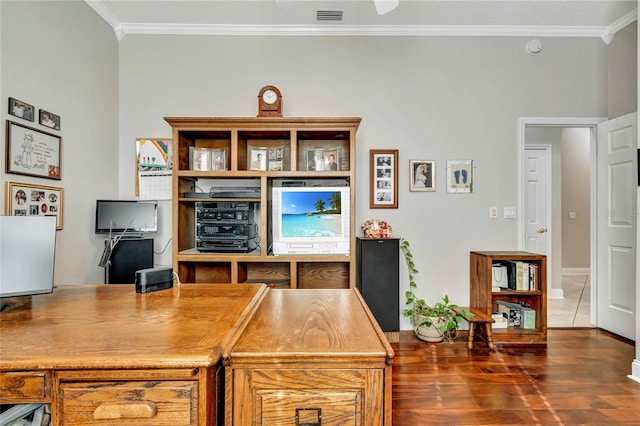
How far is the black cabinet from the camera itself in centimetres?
282

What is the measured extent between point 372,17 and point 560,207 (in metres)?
3.67

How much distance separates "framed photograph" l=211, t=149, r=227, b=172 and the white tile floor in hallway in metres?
3.63

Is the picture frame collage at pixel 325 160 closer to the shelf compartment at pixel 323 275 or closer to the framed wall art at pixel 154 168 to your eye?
the shelf compartment at pixel 323 275

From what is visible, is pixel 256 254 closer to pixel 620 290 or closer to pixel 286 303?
pixel 286 303

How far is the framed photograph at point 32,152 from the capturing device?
207 centimetres

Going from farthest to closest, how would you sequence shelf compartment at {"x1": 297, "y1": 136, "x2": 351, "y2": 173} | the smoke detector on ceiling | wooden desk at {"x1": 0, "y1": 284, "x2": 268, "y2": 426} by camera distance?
the smoke detector on ceiling < shelf compartment at {"x1": 297, "y1": 136, "x2": 351, "y2": 173} < wooden desk at {"x1": 0, "y1": 284, "x2": 268, "y2": 426}

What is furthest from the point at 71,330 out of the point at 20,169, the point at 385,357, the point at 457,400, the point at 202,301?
the point at 457,400

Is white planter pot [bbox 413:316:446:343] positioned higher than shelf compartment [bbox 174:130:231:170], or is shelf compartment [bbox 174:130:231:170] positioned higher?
shelf compartment [bbox 174:130:231:170]

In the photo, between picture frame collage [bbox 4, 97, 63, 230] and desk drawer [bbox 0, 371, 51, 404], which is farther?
picture frame collage [bbox 4, 97, 63, 230]

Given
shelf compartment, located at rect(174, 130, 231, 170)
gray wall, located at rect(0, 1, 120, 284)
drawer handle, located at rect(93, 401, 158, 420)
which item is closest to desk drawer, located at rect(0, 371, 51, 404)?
drawer handle, located at rect(93, 401, 158, 420)

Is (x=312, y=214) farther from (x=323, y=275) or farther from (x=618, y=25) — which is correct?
(x=618, y=25)

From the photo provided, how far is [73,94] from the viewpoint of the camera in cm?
260

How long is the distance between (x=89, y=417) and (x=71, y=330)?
0.28 metres

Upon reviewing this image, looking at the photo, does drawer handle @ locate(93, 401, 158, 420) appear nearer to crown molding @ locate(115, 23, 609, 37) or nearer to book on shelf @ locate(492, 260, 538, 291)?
book on shelf @ locate(492, 260, 538, 291)
